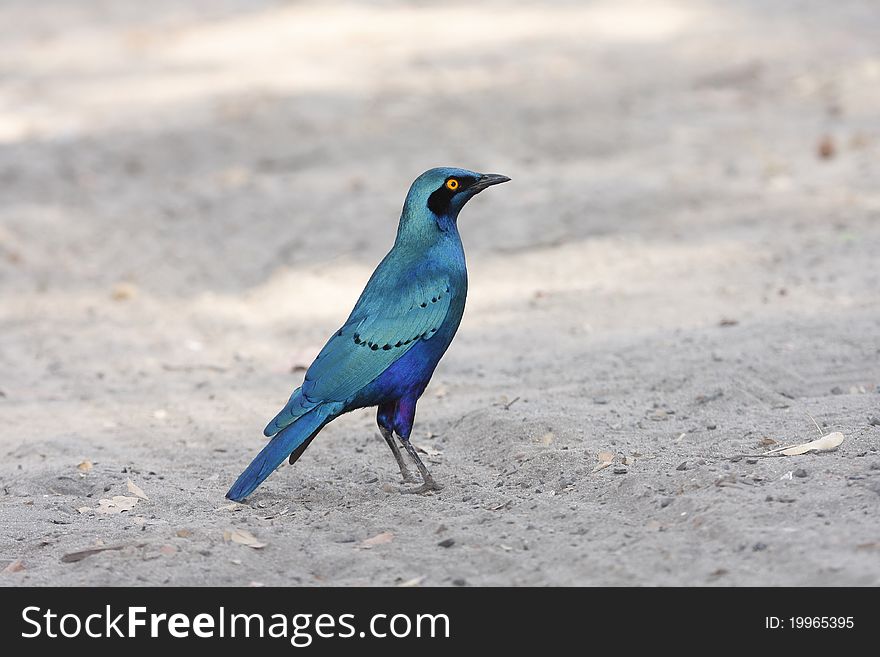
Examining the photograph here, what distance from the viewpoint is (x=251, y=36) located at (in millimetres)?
13086

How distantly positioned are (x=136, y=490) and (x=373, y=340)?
3.70 feet

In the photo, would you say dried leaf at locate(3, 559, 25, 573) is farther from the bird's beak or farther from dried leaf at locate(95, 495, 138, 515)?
the bird's beak

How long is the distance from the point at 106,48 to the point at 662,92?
605 centimetres

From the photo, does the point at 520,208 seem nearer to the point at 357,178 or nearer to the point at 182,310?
the point at 357,178

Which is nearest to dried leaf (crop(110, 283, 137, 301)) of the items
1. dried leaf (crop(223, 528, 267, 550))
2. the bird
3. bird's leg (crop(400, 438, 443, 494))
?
the bird

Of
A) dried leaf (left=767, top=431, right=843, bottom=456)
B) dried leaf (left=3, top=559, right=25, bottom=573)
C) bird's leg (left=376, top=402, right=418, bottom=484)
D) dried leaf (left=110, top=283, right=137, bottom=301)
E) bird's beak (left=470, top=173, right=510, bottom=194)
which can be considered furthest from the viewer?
dried leaf (left=110, top=283, right=137, bottom=301)

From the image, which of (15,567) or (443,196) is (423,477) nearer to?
(443,196)

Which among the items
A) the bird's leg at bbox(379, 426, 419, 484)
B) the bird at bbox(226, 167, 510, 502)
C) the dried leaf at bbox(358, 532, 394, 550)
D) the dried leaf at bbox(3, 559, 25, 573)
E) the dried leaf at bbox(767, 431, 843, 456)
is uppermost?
the bird at bbox(226, 167, 510, 502)

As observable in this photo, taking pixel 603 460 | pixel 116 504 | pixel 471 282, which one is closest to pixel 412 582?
pixel 603 460

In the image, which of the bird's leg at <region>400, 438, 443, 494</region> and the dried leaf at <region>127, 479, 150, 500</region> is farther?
the dried leaf at <region>127, 479, 150, 500</region>

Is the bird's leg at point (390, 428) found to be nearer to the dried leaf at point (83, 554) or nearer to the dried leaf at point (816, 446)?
the dried leaf at point (83, 554)

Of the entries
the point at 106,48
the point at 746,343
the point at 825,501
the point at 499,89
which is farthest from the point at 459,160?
the point at 825,501

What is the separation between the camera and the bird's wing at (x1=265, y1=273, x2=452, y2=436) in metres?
4.52

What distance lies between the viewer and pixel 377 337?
462 cm
